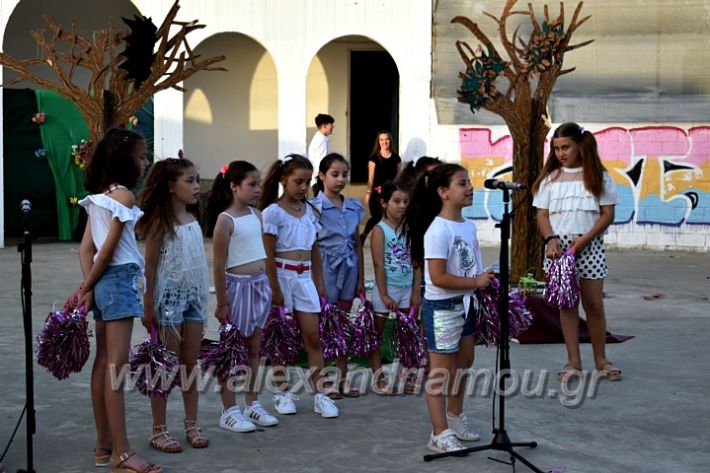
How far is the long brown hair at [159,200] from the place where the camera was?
5.29 metres

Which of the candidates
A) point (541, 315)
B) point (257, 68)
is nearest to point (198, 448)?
point (541, 315)

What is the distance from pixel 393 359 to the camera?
7.40 metres

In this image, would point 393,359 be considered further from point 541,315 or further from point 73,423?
point 73,423

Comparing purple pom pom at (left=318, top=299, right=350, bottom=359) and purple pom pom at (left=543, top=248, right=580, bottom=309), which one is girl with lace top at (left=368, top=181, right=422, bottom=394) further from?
purple pom pom at (left=543, top=248, right=580, bottom=309)

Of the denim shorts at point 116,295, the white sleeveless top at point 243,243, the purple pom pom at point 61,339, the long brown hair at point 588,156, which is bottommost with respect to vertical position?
the purple pom pom at point 61,339

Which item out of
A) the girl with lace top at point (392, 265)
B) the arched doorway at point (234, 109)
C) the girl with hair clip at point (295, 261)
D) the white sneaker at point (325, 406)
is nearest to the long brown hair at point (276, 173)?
the girl with hair clip at point (295, 261)

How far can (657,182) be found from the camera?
15.4m

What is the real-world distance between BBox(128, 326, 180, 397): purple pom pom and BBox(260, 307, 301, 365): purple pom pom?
1049mm

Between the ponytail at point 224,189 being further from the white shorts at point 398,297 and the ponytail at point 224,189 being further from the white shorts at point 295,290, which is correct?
the white shorts at point 398,297

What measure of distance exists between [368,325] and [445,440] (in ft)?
4.82

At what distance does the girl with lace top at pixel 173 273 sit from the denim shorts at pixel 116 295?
1.00 feet

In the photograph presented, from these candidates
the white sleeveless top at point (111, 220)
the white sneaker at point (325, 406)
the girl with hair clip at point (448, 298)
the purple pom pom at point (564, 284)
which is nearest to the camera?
the white sleeveless top at point (111, 220)

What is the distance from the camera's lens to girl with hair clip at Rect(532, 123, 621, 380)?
6.93 m

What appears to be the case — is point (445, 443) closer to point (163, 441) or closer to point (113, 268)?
point (163, 441)
